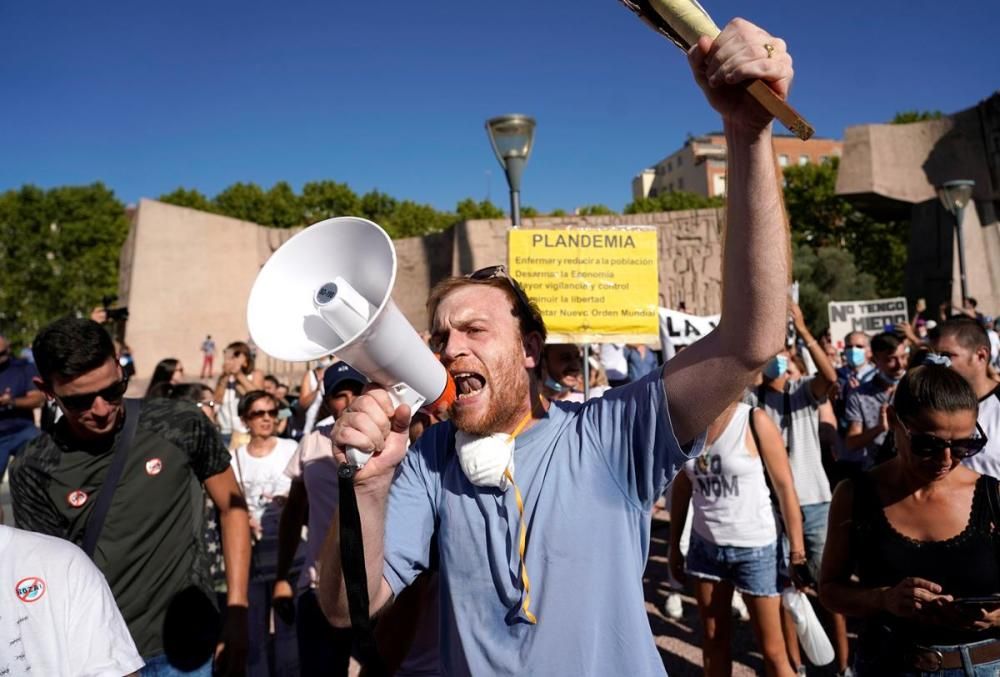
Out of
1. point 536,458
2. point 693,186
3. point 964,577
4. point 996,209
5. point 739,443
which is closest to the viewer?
point 536,458

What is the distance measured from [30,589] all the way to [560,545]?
1.21 m

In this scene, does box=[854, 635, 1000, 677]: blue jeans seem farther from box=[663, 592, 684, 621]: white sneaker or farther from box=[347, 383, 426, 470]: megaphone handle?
box=[663, 592, 684, 621]: white sneaker

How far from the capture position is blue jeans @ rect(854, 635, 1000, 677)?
2133 millimetres

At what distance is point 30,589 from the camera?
5.40 feet

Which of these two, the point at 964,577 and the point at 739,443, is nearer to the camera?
the point at 964,577

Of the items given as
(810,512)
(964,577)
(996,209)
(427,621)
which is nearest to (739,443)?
(810,512)

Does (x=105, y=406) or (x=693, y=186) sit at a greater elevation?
(x=693, y=186)

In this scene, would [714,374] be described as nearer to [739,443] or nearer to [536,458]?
[536,458]

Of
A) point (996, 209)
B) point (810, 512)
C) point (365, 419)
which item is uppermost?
point (996, 209)

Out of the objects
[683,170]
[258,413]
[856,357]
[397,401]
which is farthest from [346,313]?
[683,170]

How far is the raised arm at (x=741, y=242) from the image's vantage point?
1.11 m

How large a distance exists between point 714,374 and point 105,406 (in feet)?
7.22

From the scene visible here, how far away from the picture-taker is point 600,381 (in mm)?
6703

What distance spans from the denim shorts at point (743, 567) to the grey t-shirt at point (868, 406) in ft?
5.90
